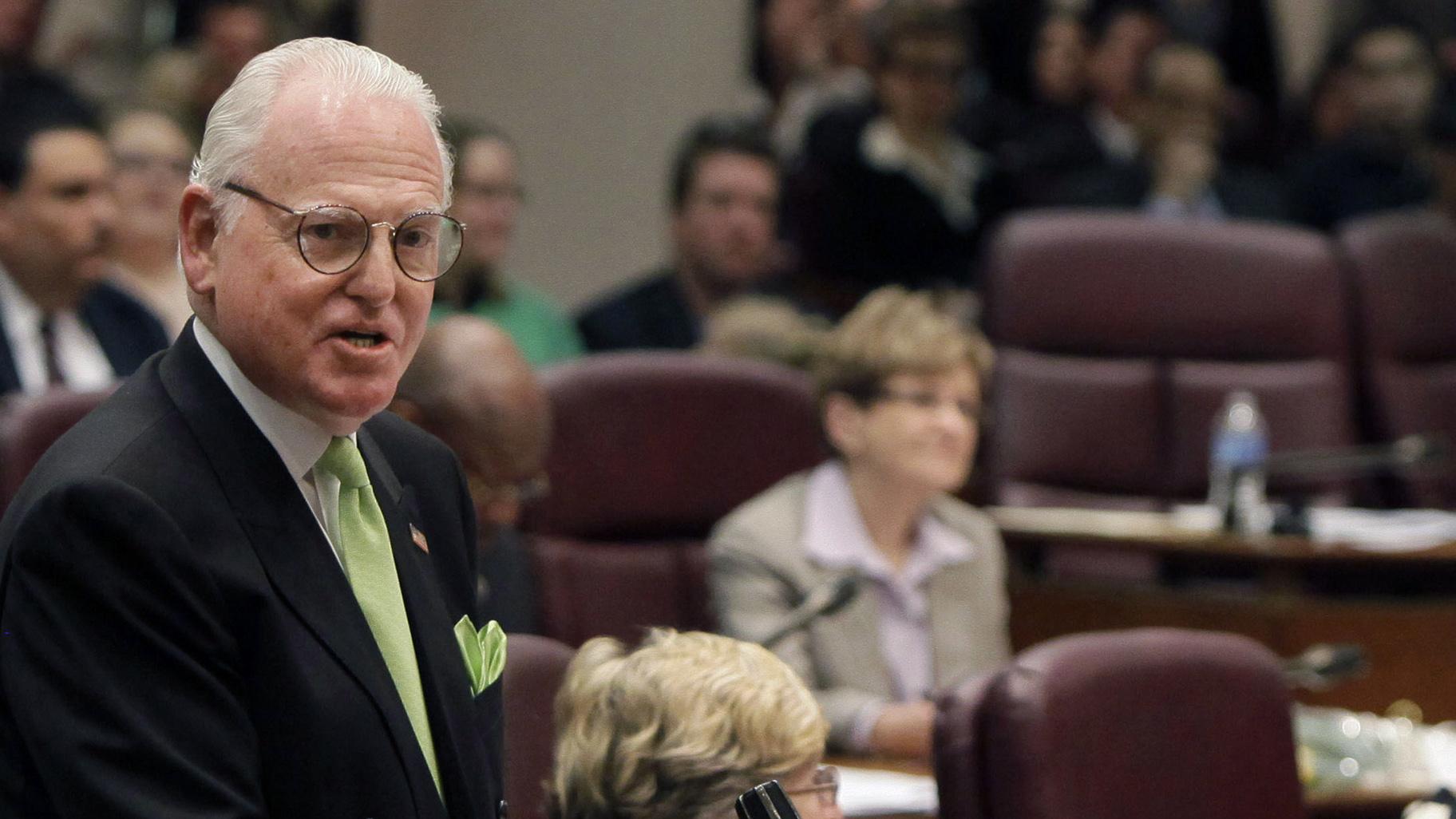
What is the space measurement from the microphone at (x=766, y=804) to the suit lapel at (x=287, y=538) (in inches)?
9.6

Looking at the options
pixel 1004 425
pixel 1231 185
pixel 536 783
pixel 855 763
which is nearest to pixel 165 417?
pixel 536 783

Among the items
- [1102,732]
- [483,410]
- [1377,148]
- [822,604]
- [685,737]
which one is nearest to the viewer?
[685,737]

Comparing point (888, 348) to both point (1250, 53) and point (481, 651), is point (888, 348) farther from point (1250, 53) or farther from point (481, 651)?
point (1250, 53)

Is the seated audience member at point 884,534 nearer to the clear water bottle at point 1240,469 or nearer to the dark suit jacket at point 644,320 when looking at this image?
the clear water bottle at point 1240,469

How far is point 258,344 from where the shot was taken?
110cm

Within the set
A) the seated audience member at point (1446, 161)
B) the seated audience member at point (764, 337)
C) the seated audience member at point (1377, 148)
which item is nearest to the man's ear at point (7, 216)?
the seated audience member at point (764, 337)

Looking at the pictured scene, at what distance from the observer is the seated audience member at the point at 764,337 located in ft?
11.2

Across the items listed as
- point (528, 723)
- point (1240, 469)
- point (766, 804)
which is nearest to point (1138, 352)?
point (1240, 469)

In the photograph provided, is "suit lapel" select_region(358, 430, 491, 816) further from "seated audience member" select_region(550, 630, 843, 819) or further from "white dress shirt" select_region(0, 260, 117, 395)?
"white dress shirt" select_region(0, 260, 117, 395)

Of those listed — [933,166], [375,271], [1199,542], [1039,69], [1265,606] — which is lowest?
[1265,606]

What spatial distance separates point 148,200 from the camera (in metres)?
3.78

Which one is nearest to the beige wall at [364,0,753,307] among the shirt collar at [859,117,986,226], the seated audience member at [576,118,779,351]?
the shirt collar at [859,117,986,226]

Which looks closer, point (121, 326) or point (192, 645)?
point (192, 645)

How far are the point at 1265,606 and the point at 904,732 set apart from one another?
1062 millimetres
